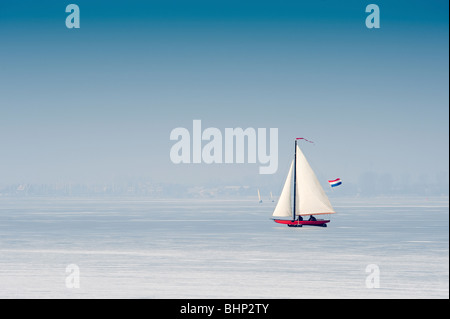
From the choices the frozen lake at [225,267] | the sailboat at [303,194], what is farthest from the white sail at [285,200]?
the frozen lake at [225,267]

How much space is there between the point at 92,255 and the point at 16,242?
18786mm

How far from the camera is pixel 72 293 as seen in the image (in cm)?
3525

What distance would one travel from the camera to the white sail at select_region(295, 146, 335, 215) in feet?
289

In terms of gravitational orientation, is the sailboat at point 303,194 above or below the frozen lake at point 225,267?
above

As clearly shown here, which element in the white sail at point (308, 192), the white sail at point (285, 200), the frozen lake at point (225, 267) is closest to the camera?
the frozen lake at point (225, 267)

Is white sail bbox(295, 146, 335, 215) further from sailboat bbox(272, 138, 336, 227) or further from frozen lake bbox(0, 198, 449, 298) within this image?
frozen lake bbox(0, 198, 449, 298)

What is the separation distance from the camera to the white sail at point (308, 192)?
289 ft

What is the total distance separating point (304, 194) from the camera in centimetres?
8806

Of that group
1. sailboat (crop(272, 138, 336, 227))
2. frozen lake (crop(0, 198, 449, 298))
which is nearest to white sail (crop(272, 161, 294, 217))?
sailboat (crop(272, 138, 336, 227))

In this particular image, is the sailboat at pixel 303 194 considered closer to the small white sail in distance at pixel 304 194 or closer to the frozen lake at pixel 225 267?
the small white sail in distance at pixel 304 194

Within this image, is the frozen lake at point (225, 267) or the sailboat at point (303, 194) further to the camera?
the sailboat at point (303, 194)

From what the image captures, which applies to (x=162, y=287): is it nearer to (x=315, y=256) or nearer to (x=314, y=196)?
(x=315, y=256)
